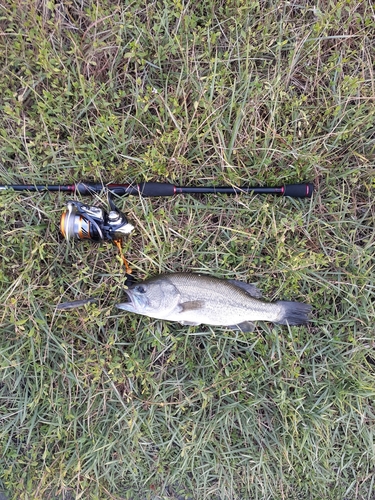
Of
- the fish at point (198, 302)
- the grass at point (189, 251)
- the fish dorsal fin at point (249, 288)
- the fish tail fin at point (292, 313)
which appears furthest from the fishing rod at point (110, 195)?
the fish tail fin at point (292, 313)

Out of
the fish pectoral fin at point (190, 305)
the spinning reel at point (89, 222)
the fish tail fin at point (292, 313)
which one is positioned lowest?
the fish tail fin at point (292, 313)

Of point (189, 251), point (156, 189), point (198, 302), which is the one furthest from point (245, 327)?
point (156, 189)

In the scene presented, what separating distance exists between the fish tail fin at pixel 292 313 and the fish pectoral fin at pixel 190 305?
0.60 m

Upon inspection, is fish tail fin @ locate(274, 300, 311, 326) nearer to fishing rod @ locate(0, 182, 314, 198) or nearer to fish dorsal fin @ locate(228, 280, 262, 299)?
fish dorsal fin @ locate(228, 280, 262, 299)

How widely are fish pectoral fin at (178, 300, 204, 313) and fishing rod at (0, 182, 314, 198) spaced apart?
2.69 ft

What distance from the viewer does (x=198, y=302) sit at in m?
2.82

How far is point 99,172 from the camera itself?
299 cm

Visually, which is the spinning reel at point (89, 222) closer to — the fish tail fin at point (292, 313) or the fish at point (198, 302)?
the fish at point (198, 302)

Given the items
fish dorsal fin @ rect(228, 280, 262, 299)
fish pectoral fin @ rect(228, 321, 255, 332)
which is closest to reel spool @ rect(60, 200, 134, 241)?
fish dorsal fin @ rect(228, 280, 262, 299)

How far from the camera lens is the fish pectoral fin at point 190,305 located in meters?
2.81

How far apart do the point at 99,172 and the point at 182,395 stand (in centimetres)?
182

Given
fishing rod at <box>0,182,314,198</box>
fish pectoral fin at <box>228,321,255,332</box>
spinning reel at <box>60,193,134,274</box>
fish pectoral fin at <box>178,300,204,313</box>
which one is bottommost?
fish pectoral fin at <box>228,321,255,332</box>

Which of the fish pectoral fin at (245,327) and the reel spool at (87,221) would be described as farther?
the fish pectoral fin at (245,327)

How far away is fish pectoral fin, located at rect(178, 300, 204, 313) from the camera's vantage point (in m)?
2.81
